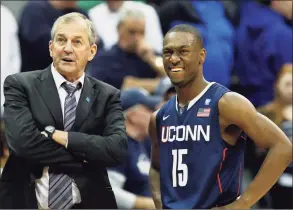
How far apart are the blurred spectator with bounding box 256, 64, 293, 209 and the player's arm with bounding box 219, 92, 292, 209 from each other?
2.30 m

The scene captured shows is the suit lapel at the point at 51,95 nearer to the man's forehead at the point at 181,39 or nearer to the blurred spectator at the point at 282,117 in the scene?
the man's forehead at the point at 181,39

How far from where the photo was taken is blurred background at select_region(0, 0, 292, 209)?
5.99 meters

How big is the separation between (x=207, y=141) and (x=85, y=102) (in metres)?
0.65

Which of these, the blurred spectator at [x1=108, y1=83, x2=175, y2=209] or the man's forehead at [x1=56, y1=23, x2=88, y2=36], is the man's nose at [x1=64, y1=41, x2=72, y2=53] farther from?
the blurred spectator at [x1=108, y1=83, x2=175, y2=209]

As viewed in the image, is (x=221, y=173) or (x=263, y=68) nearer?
(x=221, y=173)

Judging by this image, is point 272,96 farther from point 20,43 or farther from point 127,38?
A: point 20,43

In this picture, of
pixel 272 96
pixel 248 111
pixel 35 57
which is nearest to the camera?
pixel 248 111

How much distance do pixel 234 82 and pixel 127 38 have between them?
128 cm

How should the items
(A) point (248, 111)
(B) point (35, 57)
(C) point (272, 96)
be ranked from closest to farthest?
1. (A) point (248, 111)
2. (B) point (35, 57)
3. (C) point (272, 96)

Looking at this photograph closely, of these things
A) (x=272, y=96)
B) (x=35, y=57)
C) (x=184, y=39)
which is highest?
(x=184, y=39)

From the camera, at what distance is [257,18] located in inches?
295

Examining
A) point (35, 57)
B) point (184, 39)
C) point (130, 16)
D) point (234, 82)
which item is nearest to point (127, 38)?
point (130, 16)

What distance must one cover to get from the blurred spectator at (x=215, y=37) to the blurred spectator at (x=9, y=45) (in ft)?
5.15

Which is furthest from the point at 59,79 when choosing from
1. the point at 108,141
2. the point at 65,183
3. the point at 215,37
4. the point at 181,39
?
the point at 215,37
